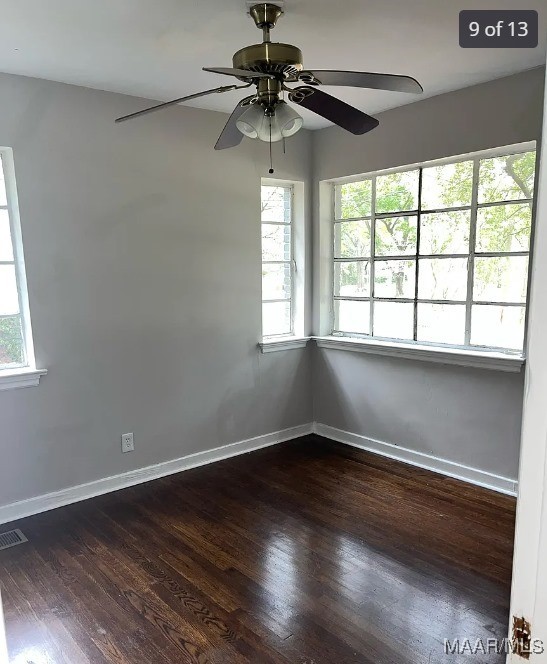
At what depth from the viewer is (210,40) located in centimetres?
220

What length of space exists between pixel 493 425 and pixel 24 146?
10.5 feet

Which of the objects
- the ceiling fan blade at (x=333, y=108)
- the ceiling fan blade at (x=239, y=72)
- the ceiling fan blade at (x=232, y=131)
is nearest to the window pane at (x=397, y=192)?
the ceiling fan blade at (x=333, y=108)

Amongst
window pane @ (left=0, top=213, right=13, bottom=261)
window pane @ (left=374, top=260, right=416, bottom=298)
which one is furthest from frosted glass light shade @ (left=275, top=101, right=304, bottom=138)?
window pane @ (left=374, top=260, right=416, bottom=298)

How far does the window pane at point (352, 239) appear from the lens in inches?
148

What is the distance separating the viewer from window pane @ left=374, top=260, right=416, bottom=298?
346 centimetres

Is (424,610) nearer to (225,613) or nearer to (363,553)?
(363,553)

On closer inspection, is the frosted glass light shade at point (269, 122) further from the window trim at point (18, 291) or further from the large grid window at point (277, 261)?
the large grid window at point (277, 261)

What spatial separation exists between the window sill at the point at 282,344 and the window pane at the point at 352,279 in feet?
1.66

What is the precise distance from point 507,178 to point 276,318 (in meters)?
1.94

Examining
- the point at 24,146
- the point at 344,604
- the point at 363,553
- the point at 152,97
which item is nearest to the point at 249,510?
the point at 363,553

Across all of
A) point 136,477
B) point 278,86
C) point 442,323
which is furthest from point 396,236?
point 136,477

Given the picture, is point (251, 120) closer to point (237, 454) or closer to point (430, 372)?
point (430, 372)

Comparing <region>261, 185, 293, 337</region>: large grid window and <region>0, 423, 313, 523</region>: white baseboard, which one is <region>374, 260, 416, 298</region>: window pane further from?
<region>0, 423, 313, 523</region>: white baseboard

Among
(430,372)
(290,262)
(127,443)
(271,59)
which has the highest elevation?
(271,59)
